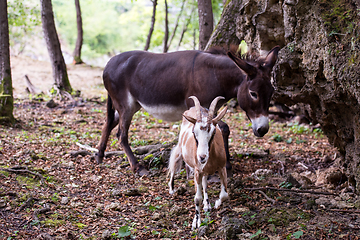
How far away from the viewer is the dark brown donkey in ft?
15.8

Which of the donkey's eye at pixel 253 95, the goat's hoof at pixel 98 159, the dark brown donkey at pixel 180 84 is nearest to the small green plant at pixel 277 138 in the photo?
the dark brown donkey at pixel 180 84

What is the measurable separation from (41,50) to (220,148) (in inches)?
1464

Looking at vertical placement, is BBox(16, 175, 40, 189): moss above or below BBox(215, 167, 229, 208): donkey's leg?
below

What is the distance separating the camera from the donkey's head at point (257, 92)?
4738 mm

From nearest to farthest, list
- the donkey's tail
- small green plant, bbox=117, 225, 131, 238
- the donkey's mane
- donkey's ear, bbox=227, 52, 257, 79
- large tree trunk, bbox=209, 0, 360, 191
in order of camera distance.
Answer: small green plant, bbox=117, 225, 131, 238, large tree trunk, bbox=209, 0, 360, 191, donkey's ear, bbox=227, 52, 257, 79, the donkey's mane, the donkey's tail

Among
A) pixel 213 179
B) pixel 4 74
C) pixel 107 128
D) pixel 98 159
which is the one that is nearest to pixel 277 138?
pixel 213 179

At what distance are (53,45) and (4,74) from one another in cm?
422

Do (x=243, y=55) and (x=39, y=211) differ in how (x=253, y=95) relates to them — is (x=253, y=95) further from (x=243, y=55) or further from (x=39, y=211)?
(x=39, y=211)

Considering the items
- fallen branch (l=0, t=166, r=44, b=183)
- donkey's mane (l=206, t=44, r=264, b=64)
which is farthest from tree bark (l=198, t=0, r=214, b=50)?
fallen branch (l=0, t=166, r=44, b=183)

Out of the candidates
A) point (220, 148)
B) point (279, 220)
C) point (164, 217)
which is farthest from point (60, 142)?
point (279, 220)

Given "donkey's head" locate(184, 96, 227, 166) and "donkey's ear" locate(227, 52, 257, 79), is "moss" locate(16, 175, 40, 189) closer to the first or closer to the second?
"donkey's head" locate(184, 96, 227, 166)

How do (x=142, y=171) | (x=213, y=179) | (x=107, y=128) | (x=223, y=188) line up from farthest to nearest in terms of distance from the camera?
1. (x=107, y=128)
2. (x=142, y=171)
3. (x=213, y=179)
4. (x=223, y=188)

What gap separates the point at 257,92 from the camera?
15.6 feet

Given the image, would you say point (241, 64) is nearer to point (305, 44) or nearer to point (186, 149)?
point (305, 44)
